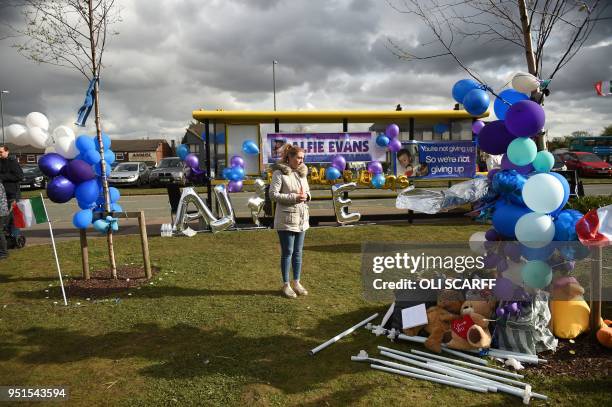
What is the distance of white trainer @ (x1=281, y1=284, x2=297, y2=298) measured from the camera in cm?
510

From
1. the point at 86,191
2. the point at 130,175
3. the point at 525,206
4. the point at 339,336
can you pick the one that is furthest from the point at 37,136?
the point at 130,175

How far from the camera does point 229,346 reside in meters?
3.83

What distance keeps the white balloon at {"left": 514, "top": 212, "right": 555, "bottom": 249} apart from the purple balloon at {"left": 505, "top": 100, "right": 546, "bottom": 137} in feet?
2.24

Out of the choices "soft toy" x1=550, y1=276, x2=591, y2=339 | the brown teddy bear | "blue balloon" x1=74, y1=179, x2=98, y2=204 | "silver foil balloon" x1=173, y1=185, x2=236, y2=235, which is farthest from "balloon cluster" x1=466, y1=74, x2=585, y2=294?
"silver foil balloon" x1=173, y1=185, x2=236, y2=235

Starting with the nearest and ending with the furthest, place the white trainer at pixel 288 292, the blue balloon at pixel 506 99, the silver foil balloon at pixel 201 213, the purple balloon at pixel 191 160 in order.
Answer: the blue balloon at pixel 506 99
the white trainer at pixel 288 292
the silver foil balloon at pixel 201 213
the purple balloon at pixel 191 160

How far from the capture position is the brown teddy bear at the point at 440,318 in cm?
364

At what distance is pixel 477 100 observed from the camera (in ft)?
12.0

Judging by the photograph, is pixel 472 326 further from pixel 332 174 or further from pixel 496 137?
pixel 332 174

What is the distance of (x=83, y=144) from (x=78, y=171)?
1.22 feet

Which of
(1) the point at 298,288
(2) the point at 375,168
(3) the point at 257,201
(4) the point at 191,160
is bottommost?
(1) the point at 298,288

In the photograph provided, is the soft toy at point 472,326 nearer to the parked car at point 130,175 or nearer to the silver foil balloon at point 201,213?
the silver foil balloon at point 201,213

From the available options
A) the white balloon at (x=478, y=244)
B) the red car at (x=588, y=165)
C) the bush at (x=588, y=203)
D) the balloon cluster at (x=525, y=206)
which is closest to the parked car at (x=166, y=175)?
the bush at (x=588, y=203)

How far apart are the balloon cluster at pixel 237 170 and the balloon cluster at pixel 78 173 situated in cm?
393

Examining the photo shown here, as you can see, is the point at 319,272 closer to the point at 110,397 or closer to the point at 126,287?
the point at 126,287
